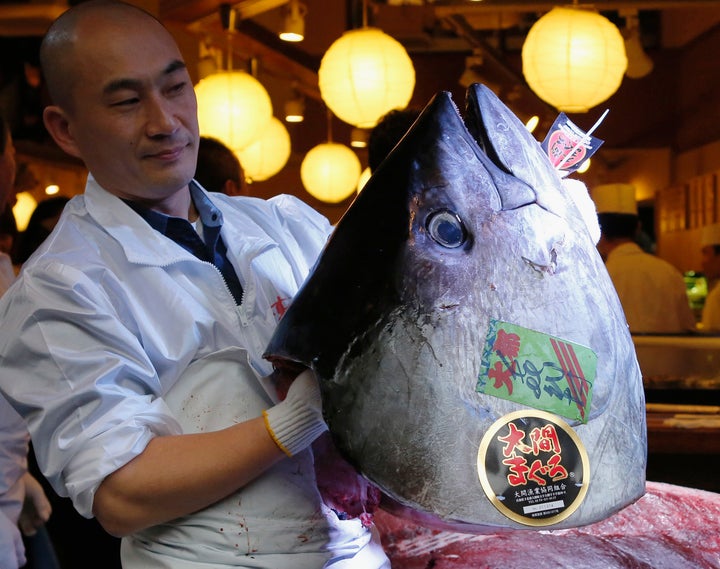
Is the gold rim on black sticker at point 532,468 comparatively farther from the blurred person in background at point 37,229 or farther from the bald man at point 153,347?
the blurred person in background at point 37,229

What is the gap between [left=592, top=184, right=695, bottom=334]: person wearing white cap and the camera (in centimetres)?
623

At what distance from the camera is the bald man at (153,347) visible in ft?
4.73

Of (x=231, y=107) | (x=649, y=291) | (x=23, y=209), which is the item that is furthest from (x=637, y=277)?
(x=23, y=209)

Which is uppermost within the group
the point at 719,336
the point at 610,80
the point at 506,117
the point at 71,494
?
the point at 610,80

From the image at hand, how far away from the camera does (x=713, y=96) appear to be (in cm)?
1087

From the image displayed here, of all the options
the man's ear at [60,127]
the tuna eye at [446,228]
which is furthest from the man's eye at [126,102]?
the tuna eye at [446,228]

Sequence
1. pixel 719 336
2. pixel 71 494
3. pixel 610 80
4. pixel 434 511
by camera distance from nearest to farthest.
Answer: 1. pixel 434 511
2. pixel 71 494
3. pixel 610 80
4. pixel 719 336

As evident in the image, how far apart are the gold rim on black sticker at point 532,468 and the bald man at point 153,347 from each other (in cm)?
28

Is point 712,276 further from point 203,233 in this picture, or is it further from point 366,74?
point 203,233

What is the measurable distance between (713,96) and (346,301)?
10.7m

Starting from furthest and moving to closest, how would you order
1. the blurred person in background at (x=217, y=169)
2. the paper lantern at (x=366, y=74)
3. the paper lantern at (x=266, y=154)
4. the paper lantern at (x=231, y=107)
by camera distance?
the paper lantern at (x=266, y=154) < the paper lantern at (x=231, y=107) < the paper lantern at (x=366, y=74) < the blurred person in background at (x=217, y=169)

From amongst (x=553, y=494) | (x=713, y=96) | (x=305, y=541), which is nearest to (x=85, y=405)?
(x=305, y=541)

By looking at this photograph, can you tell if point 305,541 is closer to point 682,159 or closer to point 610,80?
point 610,80

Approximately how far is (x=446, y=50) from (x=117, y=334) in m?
11.6
